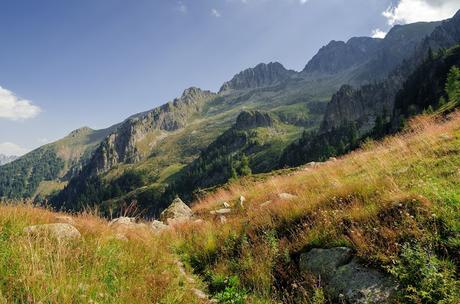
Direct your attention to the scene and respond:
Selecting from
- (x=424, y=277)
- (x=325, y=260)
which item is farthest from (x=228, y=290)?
(x=424, y=277)

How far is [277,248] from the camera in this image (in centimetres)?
818

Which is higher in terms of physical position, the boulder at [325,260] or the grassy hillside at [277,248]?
the grassy hillside at [277,248]

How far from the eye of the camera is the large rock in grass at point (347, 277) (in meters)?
5.62

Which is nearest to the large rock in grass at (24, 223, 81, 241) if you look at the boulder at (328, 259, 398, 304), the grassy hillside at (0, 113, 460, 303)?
the grassy hillside at (0, 113, 460, 303)

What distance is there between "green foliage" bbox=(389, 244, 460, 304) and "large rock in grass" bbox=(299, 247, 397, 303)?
27cm

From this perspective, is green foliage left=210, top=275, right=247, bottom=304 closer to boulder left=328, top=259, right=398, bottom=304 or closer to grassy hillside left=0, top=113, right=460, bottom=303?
grassy hillside left=0, top=113, right=460, bottom=303

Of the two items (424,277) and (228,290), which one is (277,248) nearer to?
(228,290)

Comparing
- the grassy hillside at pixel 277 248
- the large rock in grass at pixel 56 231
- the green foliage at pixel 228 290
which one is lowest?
the green foliage at pixel 228 290

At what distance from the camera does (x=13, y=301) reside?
15.8 ft

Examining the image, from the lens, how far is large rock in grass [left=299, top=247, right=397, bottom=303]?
562cm

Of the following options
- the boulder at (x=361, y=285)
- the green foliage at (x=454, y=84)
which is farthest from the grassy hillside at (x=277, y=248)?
the green foliage at (x=454, y=84)

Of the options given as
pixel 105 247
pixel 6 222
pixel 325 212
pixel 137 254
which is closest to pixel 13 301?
pixel 105 247

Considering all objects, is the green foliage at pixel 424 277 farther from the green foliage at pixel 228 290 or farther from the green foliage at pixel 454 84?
the green foliage at pixel 454 84

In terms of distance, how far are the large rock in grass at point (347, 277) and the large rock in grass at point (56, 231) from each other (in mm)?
5555
